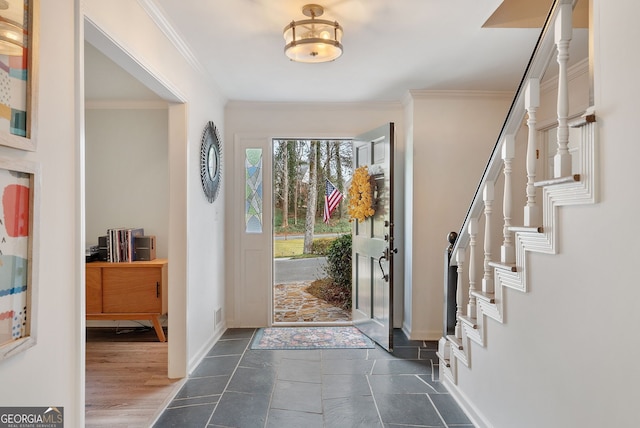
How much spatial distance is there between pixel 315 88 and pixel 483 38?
1.58 meters

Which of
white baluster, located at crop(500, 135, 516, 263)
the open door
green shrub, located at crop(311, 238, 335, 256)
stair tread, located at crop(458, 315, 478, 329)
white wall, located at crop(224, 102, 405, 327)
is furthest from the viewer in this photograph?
green shrub, located at crop(311, 238, 335, 256)

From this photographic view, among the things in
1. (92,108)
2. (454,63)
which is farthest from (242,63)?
(92,108)

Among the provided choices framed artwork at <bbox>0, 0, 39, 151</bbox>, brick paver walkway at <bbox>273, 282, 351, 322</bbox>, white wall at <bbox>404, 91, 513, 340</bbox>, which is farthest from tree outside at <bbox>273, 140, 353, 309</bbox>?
framed artwork at <bbox>0, 0, 39, 151</bbox>

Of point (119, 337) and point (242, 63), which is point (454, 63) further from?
point (119, 337)

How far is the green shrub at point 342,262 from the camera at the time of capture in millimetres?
6191

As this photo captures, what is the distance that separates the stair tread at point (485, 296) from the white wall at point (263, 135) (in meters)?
2.03

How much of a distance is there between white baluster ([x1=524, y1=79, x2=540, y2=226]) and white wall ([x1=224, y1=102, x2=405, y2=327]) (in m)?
2.45

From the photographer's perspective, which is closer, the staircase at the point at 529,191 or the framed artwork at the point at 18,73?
the framed artwork at the point at 18,73

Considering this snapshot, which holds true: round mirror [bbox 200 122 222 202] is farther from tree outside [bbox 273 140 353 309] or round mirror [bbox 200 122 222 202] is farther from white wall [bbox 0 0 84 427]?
tree outside [bbox 273 140 353 309]

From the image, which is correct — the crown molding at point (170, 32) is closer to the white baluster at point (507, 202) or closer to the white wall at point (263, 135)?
the white wall at point (263, 135)

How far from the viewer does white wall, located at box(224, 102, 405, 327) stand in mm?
4188

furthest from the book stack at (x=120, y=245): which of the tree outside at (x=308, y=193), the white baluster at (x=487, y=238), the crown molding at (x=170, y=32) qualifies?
the tree outside at (x=308, y=193)

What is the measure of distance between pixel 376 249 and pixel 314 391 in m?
1.53

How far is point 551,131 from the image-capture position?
11.5ft
